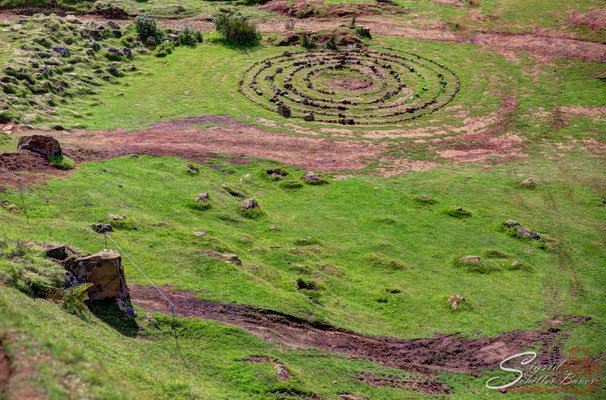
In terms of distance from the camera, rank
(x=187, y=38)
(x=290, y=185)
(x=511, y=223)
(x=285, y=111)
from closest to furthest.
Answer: (x=511, y=223) < (x=290, y=185) < (x=285, y=111) < (x=187, y=38)

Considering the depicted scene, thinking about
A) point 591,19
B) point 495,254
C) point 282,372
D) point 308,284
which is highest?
point 591,19

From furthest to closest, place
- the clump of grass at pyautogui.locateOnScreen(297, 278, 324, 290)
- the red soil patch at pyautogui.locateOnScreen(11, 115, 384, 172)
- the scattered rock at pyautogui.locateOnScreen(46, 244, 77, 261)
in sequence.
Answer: the red soil patch at pyautogui.locateOnScreen(11, 115, 384, 172) → the clump of grass at pyautogui.locateOnScreen(297, 278, 324, 290) → the scattered rock at pyautogui.locateOnScreen(46, 244, 77, 261)

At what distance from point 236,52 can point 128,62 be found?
17.0m

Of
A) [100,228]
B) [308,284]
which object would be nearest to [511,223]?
[308,284]

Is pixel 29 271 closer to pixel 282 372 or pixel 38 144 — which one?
pixel 282 372

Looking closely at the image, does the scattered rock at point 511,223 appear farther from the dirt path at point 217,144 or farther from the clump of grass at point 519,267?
→ the dirt path at point 217,144

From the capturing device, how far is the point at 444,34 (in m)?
81.1

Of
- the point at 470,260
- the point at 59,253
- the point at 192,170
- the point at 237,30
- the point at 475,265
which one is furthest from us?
the point at 237,30

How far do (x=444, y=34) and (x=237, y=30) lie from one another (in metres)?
36.2

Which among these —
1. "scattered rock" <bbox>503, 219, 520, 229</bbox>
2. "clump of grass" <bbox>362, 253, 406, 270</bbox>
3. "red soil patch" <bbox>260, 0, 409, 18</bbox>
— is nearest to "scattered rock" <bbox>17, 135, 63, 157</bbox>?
"clump of grass" <bbox>362, 253, 406, 270</bbox>

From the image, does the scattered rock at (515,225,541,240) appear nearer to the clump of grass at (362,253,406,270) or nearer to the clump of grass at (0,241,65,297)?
the clump of grass at (362,253,406,270)

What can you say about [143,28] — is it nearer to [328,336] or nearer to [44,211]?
[44,211]

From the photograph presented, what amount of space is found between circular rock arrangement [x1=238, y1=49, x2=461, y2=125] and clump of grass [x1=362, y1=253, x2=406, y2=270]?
26813 millimetres

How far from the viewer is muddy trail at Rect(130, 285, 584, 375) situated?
22.3m
